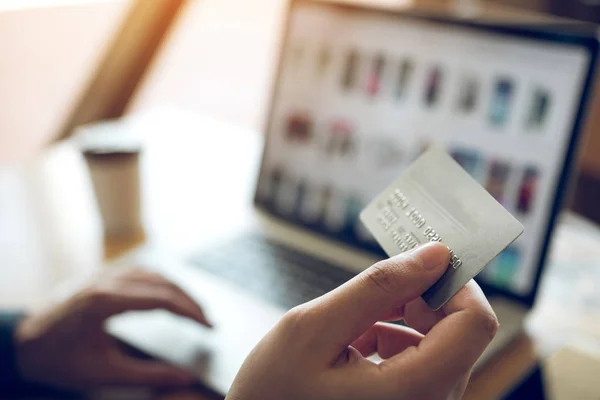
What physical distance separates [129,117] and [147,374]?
0.90 meters

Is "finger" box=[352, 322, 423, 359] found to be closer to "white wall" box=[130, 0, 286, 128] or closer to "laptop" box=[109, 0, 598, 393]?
"laptop" box=[109, 0, 598, 393]

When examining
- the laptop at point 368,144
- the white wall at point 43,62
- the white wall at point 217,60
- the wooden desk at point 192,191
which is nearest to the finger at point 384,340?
the laptop at point 368,144

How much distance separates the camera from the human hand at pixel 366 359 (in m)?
0.31

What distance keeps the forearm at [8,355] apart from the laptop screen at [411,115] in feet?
1.31

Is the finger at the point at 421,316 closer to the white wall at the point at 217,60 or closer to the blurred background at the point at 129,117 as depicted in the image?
the blurred background at the point at 129,117

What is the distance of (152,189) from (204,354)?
0.47 meters

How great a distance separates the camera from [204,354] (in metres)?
0.60

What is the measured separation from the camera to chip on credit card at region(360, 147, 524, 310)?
1.04ft

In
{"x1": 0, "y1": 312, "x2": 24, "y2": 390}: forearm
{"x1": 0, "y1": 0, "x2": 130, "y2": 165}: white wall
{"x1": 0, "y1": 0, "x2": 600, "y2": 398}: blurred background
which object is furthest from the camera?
{"x1": 0, "y1": 0, "x2": 130, "y2": 165}: white wall

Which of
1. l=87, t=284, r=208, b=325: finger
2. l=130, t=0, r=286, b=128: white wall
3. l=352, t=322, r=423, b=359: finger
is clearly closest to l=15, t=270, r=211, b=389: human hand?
l=87, t=284, r=208, b=325: finger

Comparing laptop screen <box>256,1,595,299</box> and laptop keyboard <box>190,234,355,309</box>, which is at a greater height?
laptop screen <box>256,1,595,299</box>

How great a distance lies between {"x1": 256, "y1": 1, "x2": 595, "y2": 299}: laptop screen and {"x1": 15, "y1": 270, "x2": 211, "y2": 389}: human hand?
28cm

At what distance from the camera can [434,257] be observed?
0.32m

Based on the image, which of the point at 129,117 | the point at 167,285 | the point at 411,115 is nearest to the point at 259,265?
the point at 167,285
